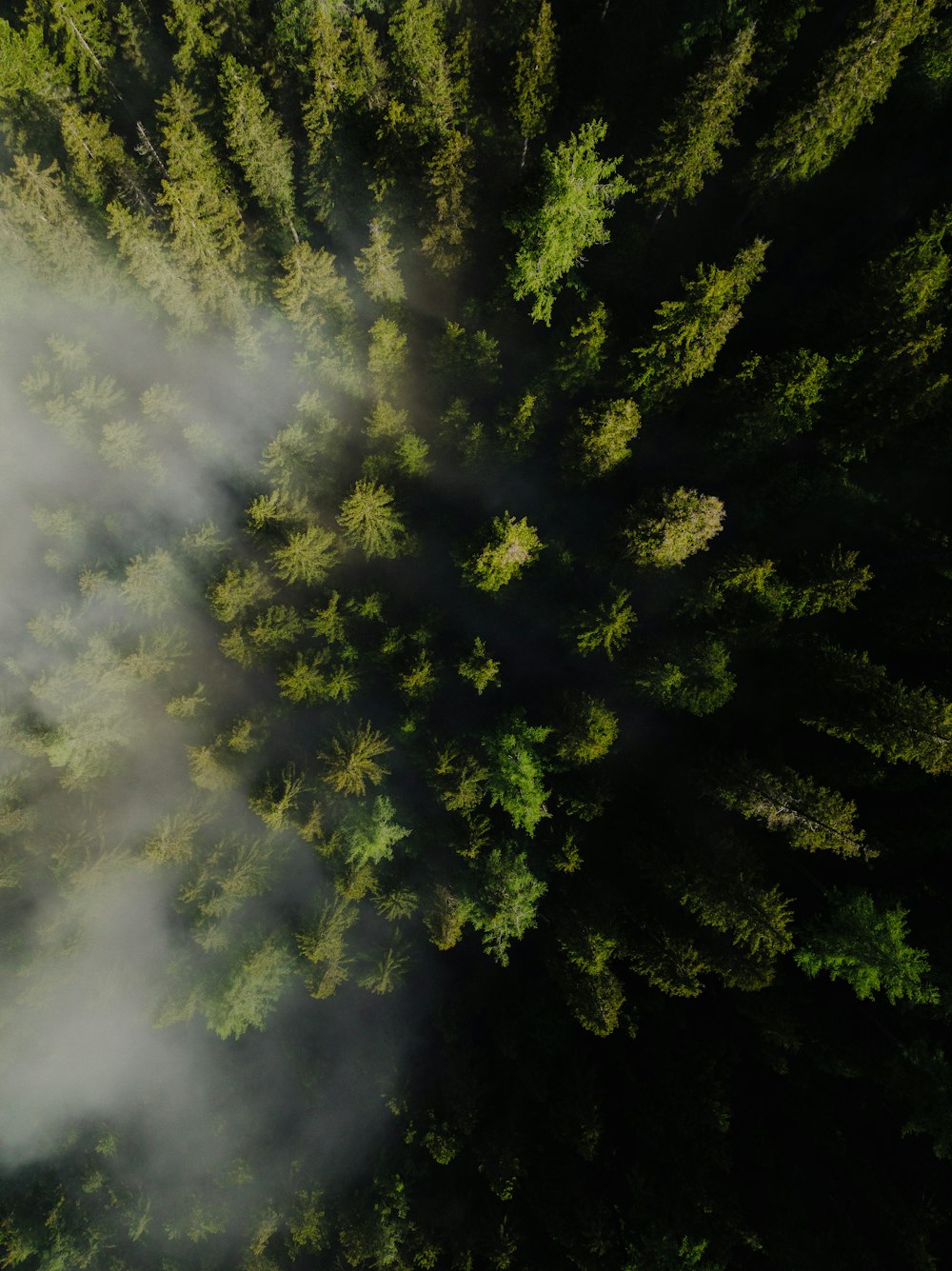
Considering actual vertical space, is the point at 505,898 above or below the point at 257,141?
below

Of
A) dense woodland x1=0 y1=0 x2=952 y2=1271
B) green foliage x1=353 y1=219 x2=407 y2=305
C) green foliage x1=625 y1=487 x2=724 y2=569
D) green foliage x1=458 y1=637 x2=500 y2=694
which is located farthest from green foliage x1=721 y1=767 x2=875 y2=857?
green foliage x1=353 y1=219 x2=407 y2=305

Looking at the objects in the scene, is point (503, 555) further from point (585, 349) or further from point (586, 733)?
point (585, 349)

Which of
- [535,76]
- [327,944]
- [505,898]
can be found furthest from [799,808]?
[535,76]

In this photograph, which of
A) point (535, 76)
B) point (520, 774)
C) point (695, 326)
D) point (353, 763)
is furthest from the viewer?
point (353, 763)

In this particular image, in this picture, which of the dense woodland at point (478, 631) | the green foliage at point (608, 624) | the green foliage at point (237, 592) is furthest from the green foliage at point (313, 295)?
the green foliage at point (608, 624)

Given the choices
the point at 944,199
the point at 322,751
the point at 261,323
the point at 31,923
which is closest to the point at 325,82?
the point at 261,323

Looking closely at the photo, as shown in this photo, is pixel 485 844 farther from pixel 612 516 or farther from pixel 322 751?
pixel 612 516

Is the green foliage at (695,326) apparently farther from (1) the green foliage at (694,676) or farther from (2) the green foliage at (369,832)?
(2) the green foliage at (369,832)
